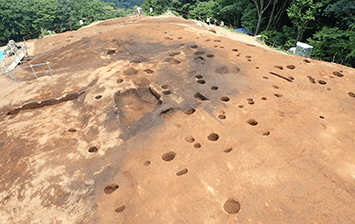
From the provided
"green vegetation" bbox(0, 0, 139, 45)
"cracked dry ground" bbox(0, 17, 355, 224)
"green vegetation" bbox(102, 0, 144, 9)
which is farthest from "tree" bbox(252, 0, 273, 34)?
"green vegetation" bbox(102, 0, 144, 9)

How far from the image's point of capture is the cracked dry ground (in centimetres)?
593

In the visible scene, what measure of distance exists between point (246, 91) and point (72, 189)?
8.17 metres

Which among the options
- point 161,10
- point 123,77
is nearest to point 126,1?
point 161,10

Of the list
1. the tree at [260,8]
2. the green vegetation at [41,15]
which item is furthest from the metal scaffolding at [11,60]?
the tree at [260,8]

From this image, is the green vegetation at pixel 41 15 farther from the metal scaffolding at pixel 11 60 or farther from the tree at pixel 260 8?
the tree at pixel 260 8

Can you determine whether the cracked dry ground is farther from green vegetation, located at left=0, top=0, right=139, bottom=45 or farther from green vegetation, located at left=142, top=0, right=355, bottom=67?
green vegetation, located at left=0, top=0, right=139, bottom=45

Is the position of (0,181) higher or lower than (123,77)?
lower

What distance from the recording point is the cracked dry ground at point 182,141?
19.5 ft

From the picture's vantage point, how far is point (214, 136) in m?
8.09

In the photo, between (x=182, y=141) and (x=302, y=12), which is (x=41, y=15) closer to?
(x=302, y=12)

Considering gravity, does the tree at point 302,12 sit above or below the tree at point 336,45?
above

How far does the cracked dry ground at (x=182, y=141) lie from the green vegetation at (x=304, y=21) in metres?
11.7

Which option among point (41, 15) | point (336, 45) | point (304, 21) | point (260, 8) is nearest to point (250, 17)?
point (260, 8)

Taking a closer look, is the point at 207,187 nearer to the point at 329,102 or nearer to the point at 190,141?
the point at 190,141
